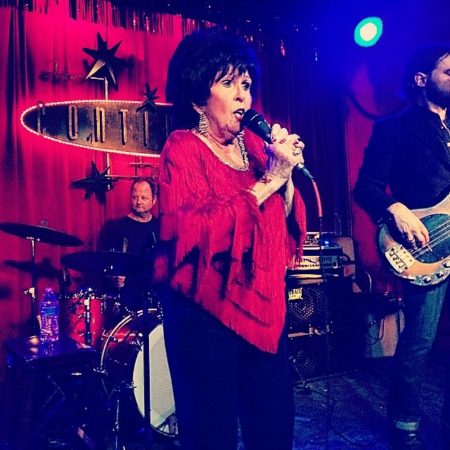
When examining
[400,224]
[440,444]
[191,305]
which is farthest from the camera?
[440,444]

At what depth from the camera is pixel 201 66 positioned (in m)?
1.38

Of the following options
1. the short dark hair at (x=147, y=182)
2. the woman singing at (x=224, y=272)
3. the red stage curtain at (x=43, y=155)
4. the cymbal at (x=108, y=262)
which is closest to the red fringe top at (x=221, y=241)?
the woman singing at (x=224, y=272)

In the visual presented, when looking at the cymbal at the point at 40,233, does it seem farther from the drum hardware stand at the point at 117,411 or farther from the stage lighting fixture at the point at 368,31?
the stage lighting fixture at the point at 368,31

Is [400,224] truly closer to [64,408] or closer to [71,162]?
[64,408]

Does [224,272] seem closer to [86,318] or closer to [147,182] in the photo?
[86,318]

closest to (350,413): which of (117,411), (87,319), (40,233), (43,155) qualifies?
(117,411)

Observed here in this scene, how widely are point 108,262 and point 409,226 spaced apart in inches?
62.0

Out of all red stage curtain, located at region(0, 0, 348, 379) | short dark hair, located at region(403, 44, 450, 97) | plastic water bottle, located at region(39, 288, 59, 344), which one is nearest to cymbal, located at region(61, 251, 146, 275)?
plastic water bottle, located at region(39, 288, 59, 344)

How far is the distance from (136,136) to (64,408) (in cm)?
271

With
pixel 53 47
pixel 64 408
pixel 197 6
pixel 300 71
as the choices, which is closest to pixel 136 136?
pixel 53 47

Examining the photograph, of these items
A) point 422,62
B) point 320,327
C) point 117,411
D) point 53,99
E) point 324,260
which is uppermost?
point 53,99

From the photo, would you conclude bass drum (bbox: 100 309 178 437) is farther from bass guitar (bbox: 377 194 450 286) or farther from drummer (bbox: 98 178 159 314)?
bass guitar (bbox: 377 194 450 286)

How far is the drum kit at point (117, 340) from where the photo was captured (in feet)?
9.64

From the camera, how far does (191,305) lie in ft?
3.99
